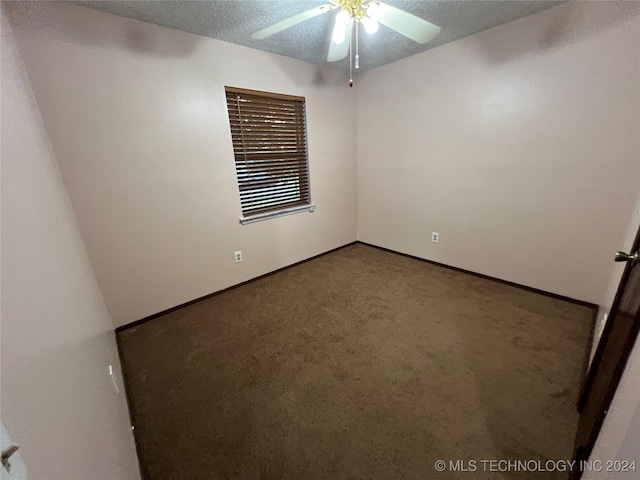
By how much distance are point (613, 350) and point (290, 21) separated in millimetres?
2337

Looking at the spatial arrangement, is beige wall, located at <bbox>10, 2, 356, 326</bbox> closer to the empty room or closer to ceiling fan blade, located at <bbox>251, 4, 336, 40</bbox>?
the empty room

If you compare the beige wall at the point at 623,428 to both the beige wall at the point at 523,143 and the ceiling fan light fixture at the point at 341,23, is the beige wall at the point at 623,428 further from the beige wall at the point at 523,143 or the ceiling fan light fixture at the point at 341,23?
the ceiling fan light fixture at the point at 341,23

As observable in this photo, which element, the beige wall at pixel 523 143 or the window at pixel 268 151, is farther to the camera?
the window at pixel 268 151

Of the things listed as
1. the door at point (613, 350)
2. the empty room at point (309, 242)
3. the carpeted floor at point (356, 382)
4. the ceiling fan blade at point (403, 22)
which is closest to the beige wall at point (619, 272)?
the empty room at point (309, 242)

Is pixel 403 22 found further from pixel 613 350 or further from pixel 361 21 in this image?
pixel 613 350

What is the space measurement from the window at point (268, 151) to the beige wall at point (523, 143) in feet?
3.44

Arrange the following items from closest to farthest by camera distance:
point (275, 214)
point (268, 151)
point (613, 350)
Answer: point (613, 350) < point (268, 151) < point (275, 214)

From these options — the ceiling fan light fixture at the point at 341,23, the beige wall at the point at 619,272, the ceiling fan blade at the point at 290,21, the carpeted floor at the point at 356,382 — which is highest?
the ceiling fan blade at the point at 290,21

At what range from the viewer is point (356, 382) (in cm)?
153

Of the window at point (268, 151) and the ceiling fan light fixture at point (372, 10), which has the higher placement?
the ceiling fan light fixture at point (372, 10)

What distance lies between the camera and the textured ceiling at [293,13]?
1660 mm

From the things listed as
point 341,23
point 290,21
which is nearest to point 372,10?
point 341,23

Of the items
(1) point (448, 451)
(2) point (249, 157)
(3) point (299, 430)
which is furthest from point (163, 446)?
(2) point (249, 157)

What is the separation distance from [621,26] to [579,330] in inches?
81.4
